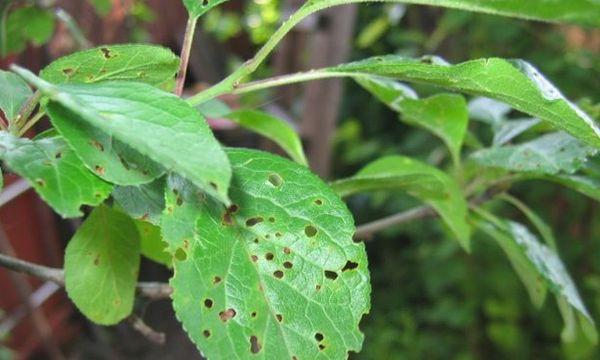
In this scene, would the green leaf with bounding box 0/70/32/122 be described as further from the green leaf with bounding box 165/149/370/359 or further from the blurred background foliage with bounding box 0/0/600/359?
the blurred background foliage with bounding box 0/0/600/359

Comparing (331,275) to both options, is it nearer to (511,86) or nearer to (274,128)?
(511,86)

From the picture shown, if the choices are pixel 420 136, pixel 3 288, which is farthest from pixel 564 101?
pixel 3 288

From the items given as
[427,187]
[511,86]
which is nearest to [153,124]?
[511,86]

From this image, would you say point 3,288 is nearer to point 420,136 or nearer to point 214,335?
point 420,136

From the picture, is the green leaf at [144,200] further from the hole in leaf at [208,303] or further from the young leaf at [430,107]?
the young leaf at [430,107]

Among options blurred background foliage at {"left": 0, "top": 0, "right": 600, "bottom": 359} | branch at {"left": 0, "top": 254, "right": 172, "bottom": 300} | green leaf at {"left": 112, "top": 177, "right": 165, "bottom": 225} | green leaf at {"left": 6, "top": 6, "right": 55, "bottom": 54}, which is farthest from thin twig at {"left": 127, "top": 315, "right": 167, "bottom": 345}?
blurred background foliage at {"left": 0, "top": 0, "right": 600, "bottom": 359}

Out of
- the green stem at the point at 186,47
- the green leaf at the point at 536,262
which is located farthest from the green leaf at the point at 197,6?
the green leaf at the point at 536,262

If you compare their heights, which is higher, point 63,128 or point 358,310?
point 63,128
